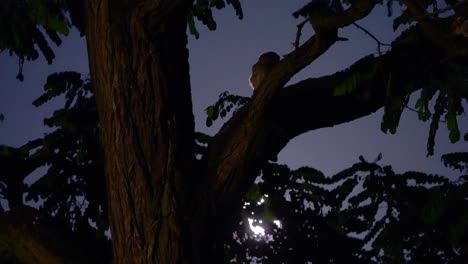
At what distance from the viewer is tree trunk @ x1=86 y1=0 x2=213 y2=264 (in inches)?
93.4

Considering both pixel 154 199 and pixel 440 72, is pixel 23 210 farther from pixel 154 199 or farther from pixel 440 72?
pixel 440 72

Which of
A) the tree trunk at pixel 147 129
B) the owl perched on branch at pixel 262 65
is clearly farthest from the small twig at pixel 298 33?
the owl perched on branch at pixel 262 65

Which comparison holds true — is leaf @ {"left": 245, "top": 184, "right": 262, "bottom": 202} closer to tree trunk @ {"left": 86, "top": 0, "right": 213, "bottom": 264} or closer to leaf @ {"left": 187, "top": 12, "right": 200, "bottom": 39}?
tree trunk @ {"left": 86, "top": 0, "right": 213, "bottom": 264}

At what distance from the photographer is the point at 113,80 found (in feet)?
8.48

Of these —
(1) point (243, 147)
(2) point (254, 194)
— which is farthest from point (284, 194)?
(1) point (243, 147)

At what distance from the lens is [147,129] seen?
2.50 m

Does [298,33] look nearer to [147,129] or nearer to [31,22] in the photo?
[147,129]

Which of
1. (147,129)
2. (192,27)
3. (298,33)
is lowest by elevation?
(147,129)

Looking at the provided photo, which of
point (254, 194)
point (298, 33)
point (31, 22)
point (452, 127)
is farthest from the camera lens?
point (254, 194)

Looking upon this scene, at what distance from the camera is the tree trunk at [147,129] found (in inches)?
93.4

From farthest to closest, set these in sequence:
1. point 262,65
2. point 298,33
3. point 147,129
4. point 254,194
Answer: point 262,65 → point 254,194 → point 147,129 → point 298,33

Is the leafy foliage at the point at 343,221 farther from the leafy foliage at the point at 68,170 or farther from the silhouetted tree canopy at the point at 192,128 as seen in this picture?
the leafy foliage at the point at 68,170

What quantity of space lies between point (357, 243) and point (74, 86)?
111 inches

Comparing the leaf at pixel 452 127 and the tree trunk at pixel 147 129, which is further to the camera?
the leaf at pixel 452 127
